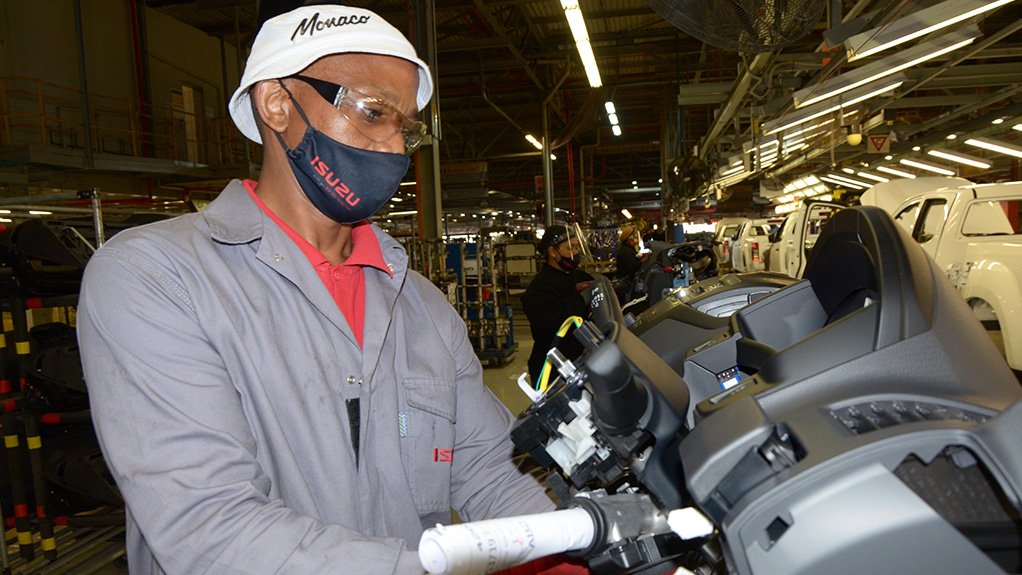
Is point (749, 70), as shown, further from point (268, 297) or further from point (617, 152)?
point (617, 152)

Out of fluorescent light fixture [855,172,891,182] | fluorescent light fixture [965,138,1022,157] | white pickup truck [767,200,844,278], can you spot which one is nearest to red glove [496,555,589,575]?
white pickup truck [767,200,844,278]

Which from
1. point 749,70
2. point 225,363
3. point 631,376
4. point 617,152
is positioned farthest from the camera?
point 617,152

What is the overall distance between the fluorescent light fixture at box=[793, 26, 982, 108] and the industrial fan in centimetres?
403

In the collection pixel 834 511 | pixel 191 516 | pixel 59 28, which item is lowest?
pixel 191 516

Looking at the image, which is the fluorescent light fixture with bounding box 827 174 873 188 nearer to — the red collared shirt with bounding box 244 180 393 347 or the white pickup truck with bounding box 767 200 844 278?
the white pickup truck with bounding box 767 200 844 278

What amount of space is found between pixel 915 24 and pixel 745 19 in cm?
298

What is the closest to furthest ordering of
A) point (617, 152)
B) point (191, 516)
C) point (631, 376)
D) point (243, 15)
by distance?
point (631, 376), point (191, 516), point (243, 15), point (617, 152)

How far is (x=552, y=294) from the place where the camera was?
5.53 metres

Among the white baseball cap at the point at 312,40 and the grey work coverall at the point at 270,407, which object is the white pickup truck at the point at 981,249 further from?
the white baseball cap at the point at 312,40

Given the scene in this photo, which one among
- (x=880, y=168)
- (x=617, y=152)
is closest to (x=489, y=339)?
(x=880, y=168)

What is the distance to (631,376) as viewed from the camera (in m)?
0.81

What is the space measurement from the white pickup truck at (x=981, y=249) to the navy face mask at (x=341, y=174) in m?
5.40

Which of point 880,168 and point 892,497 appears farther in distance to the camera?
point 880,168

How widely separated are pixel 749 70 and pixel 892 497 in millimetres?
7336
